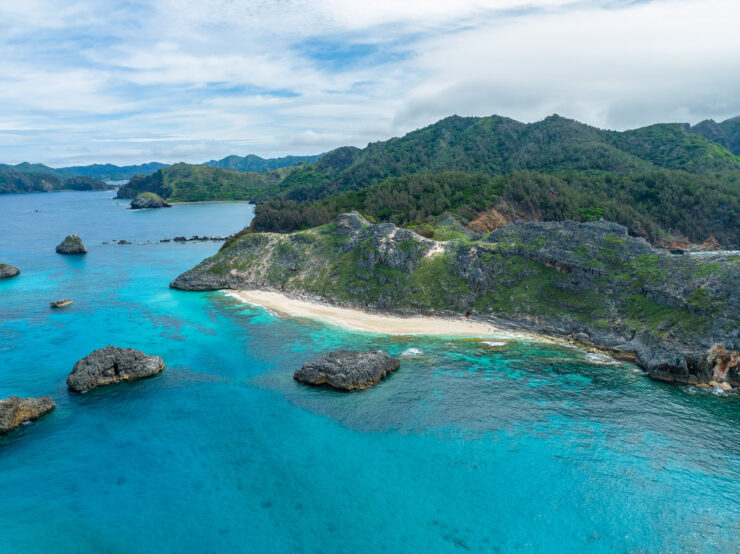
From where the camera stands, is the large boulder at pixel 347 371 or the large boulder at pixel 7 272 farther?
the large boulder at pixel 7 272

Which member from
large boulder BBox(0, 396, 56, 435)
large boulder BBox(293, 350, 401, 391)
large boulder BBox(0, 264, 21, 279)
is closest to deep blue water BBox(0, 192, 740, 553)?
large boulder BBox(0, 396, 56, 435)

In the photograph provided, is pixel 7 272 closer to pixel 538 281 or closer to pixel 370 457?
pixel 370 457

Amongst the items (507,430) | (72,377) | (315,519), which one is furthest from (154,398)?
(507,430)

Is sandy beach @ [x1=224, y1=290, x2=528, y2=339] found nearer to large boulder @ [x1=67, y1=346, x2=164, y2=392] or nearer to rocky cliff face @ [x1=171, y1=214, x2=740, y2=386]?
rocky cliff face @ [x1=171, y1=214, x2=740, y2=386]

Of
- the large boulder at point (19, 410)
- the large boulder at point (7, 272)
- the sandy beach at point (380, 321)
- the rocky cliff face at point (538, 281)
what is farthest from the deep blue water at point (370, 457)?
the large boulder at point (7, 272)

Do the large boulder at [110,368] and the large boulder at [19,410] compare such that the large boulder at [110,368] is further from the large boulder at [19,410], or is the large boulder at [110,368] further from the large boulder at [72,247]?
the large boulder at [72,247]

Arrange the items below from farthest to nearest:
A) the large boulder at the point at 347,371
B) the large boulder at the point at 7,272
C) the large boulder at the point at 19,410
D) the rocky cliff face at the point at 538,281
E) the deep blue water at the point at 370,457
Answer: the large boulder at the point at 7,272 < the rocky cliff face at the point at 538,281 < the large boulder at the point at 347,371 < the large boulder at the point at 19,410 < the deep blue water at the point at 370,457
